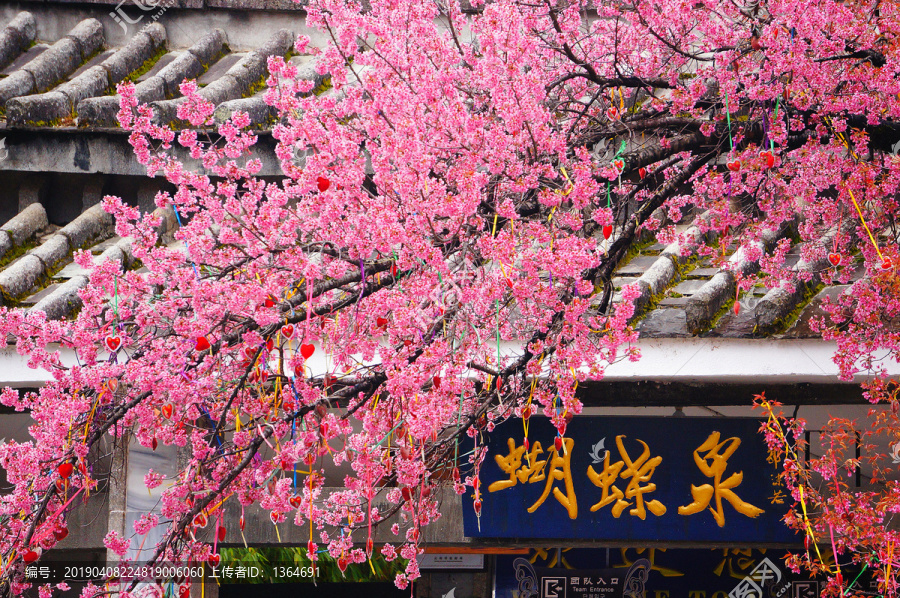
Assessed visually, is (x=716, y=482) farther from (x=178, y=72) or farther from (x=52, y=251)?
(x=178, y=72)

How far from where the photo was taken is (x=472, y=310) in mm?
3988

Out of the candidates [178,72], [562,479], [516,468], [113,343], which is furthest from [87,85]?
[562,479]

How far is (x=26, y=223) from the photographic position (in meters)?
5.89

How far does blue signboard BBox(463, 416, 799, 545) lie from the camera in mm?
6277

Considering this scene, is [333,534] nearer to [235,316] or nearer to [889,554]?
[235,316]

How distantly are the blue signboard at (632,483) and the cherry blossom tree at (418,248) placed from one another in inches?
76.0

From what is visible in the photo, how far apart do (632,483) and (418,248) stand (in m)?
3.57

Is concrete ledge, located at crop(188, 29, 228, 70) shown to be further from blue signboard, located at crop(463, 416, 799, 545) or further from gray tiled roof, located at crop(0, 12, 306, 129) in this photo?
blue signboard, located at crop(463, 416, 799, 545)

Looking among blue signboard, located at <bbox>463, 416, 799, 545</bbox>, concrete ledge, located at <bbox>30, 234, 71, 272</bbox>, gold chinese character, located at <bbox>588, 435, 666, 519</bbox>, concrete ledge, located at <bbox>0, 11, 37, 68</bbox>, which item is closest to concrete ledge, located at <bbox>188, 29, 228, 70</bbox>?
concrete ledge, located at <bbox>0, 11, 37, 68</bbox>

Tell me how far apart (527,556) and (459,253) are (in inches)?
182

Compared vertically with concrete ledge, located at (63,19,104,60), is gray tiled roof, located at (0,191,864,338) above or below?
below

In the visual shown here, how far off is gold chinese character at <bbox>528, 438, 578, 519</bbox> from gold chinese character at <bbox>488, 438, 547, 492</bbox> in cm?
6

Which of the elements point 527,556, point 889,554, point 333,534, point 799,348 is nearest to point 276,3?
point 333,534

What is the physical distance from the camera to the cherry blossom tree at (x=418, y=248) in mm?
3732
